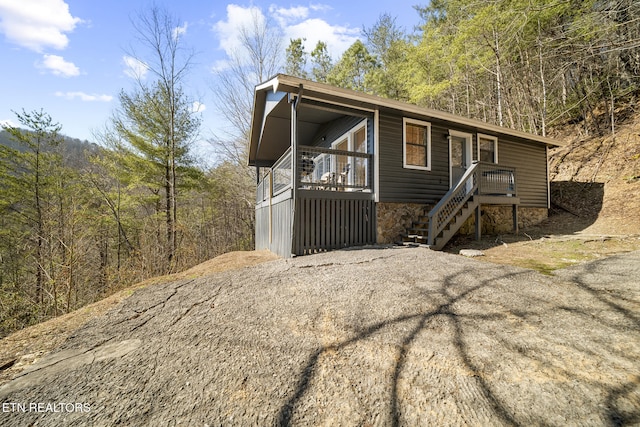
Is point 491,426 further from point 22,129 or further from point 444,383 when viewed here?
point 22,129

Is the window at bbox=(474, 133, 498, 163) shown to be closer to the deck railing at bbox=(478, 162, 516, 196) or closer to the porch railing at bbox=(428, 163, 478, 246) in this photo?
the deck railing at bbox=(478, 162, 516, 196)

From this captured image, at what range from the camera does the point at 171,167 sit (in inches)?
512

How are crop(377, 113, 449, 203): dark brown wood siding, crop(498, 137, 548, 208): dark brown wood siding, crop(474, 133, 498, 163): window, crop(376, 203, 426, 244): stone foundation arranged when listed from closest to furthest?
1. crop(376, 203, 426, 244): stone foundation
2. crop(377, 113, 449, 203): dark brown wood siding
3. crop(474, 133, 498, 163): window
4. crop(498, 137, 548, 208): dark brown wood siding

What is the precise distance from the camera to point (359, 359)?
2.07m

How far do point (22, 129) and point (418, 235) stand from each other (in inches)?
646

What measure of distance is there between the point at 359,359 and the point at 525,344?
1388 mm

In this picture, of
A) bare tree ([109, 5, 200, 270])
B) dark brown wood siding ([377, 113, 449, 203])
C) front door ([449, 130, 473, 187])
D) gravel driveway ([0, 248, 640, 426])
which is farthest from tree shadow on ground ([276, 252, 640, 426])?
bare tree ([109, 5, 200, 270])

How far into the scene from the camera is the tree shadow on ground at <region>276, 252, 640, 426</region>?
1.57 meters

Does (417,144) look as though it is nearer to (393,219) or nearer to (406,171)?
(406,171)

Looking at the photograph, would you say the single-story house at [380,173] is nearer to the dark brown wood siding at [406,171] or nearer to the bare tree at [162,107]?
the dark brown wood siding at [406,171]

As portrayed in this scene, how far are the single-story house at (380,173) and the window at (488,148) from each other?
35 millimetres

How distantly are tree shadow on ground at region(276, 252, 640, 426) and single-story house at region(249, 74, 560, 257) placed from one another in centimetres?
333

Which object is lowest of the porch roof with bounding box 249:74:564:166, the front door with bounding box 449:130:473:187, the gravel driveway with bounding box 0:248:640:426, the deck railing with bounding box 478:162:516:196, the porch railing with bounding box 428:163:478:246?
the gravel driveway with bounding box 0:248:640:426

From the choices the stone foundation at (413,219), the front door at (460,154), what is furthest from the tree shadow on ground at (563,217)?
the front door at (460,154)
